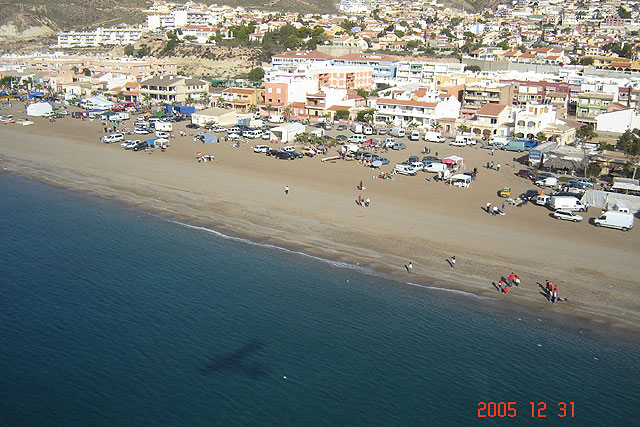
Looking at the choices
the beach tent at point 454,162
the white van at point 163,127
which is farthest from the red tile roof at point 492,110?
the white van at point 163,127

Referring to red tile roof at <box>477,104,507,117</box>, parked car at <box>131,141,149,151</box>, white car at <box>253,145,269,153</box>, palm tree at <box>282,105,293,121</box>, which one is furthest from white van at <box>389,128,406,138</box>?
parked car at <box>131,141,149,151</box>

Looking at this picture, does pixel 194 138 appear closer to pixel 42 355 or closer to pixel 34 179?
pixel 34 179

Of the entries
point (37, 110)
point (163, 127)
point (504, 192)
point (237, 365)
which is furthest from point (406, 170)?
point (37, 110)

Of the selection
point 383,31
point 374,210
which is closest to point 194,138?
point 374,210

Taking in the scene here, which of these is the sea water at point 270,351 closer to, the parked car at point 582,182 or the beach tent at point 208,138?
the parked car at point 582,182

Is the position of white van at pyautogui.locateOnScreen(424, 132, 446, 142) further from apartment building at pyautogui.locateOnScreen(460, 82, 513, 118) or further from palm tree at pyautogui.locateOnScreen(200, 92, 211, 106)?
palm tree at pyautogui.locateOnScreen(200, 92, 211, 106)

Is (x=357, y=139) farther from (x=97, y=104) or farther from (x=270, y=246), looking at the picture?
(x=97, y=104)
